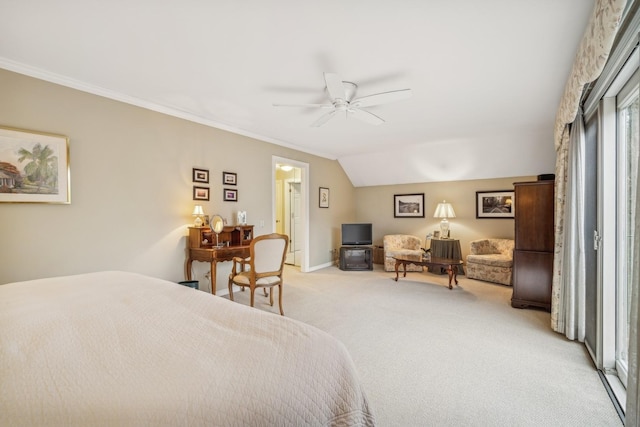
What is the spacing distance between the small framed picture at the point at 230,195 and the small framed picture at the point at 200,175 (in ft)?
1.15

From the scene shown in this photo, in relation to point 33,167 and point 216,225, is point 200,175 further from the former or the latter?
point 33,167

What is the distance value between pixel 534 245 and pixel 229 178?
4.23 m

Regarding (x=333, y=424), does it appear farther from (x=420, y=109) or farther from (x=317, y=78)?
(x=420, y=109)

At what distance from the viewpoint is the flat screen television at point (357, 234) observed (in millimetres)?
6574

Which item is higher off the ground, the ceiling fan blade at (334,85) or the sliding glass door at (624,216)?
the ceiling fan blade at (334,85)

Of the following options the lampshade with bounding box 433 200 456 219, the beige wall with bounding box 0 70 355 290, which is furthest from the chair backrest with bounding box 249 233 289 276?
the lampshade with bounding box 433 200 456 219

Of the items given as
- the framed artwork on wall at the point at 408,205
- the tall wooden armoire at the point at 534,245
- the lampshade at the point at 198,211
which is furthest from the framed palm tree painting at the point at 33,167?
the framed artwork on wall at the point at 408,205

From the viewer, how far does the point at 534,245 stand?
12.2ft

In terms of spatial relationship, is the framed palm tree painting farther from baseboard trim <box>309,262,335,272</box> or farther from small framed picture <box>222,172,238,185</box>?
baseboard trim <box>309,262,335,272</box>

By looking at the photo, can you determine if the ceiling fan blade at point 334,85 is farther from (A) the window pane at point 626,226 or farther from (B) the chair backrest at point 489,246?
(B) the chair backrest at point 489,246

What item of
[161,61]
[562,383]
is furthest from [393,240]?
[161,61]

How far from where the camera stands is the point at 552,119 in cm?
419

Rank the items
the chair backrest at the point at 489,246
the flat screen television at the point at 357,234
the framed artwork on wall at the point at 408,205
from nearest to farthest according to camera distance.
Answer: the chair backrest at the point at 489,246 → the flat screen television at the point at 357,234 → the framed artwork on wall at the point at 408,205

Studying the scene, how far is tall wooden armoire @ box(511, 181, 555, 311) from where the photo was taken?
3.63m
